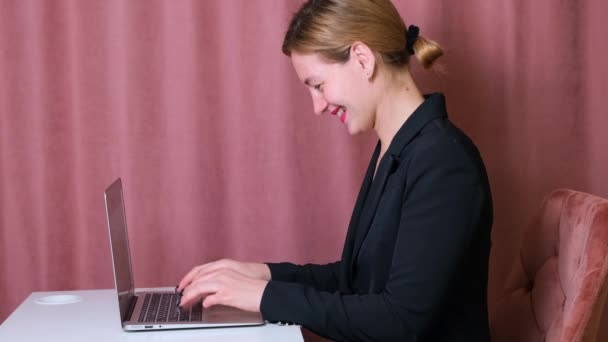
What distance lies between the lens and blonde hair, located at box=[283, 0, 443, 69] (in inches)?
53.1

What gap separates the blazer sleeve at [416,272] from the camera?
3.85 feet

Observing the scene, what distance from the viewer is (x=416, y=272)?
117 centimetres

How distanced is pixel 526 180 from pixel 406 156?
83cm

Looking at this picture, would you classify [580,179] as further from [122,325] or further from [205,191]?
[122,325]

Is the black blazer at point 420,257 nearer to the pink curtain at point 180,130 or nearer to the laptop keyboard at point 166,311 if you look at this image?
the laptop keyboard at point 166,311

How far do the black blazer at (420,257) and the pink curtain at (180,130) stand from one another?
0.63 metres

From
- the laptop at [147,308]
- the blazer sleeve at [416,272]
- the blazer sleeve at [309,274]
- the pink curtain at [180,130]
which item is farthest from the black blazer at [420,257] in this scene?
the pink curtain at [180,130]

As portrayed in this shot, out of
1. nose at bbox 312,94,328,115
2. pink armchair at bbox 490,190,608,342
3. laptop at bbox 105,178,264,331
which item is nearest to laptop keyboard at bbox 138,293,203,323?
laptop at bbox 105,178,264,331

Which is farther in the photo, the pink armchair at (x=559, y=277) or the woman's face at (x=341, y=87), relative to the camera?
the woman's face at (x=341, y=87)

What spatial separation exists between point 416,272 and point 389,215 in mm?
148

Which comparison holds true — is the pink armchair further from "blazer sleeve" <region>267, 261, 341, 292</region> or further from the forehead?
the forehead

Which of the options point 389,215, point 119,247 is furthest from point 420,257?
point 119,247

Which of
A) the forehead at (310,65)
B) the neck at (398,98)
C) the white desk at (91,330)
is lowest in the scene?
the white desk at (91,330)

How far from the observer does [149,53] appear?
1907mm
